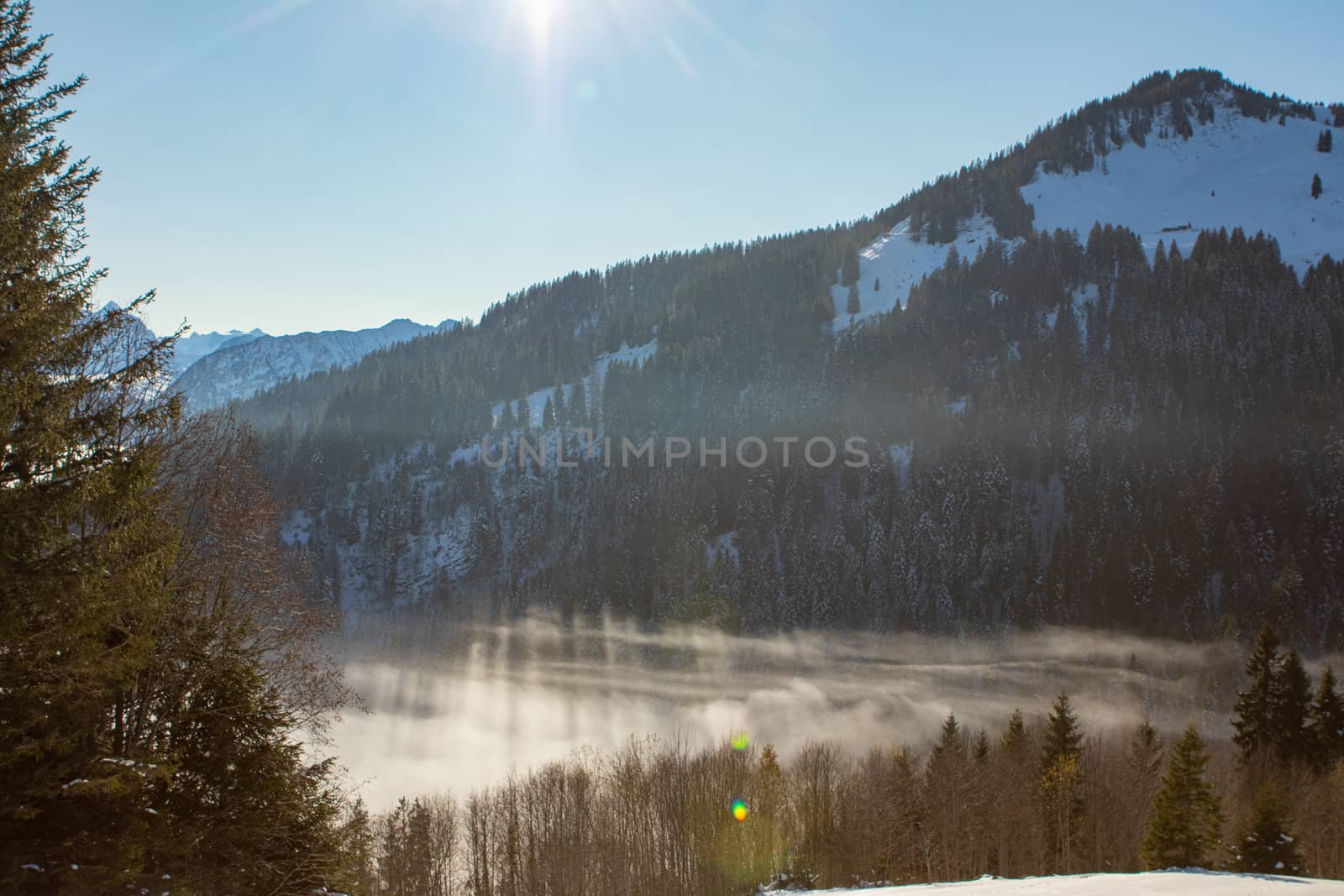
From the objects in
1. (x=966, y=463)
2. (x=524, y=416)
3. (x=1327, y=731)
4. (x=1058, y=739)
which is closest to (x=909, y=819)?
(x=1058, y=739)

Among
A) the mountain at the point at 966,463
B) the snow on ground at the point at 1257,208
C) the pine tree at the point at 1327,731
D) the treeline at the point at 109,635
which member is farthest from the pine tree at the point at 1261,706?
the snow on ground at the point at 1257,208

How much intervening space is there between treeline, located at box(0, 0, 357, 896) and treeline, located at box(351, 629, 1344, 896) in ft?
68.4

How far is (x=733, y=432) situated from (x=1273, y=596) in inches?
3628

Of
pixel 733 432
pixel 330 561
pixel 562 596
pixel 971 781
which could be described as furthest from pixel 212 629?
pixel 330 561

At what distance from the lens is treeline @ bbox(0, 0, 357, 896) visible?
10.4m

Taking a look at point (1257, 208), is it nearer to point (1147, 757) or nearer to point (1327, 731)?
point (1327, 731)

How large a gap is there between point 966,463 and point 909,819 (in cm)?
11530

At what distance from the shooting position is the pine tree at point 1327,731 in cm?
4234

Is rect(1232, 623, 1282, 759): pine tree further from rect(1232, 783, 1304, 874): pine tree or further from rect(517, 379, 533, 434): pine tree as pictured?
rect(517, 379, 533, 434): pine tree

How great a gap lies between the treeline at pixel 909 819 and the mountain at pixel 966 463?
77427 millimetres

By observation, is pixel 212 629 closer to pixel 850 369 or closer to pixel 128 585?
pixel 128 585

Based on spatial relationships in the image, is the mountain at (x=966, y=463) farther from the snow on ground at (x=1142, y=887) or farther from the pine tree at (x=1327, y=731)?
the snow on ground at (x=1142, y=887)

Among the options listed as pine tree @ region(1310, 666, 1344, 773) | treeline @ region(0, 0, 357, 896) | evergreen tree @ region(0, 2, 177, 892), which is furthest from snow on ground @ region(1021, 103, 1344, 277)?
evergreen tree @ region(0, 2, 177, 892)

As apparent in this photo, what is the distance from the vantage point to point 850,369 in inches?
6821
